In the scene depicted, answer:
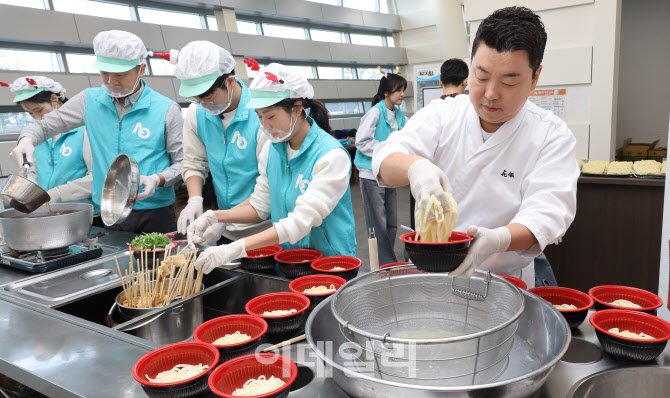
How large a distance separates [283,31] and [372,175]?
22.7ft

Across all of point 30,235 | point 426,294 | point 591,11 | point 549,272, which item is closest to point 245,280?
point 426,294

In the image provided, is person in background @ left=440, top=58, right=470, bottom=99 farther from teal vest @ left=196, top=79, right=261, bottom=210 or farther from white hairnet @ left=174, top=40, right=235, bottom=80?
white hairnet @ left=174, top=40, right=235, bottom=80

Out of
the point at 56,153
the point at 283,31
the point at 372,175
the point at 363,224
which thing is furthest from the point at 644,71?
the point at 56,153

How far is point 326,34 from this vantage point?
37.0 feet

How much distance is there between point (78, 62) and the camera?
690cm

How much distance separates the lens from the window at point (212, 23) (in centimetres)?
877

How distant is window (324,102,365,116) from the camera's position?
11.5 metres

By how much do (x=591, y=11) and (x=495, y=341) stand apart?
4.26 meters

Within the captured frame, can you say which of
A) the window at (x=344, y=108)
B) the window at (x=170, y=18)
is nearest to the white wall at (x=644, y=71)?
the window at (x=344, y=108)

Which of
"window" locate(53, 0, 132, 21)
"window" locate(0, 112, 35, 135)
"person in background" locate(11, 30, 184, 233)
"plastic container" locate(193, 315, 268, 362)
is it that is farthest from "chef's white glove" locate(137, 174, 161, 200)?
"window" locate(53, 0, 132, 21)

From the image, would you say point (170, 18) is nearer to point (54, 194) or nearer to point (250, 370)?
point (54, 194)

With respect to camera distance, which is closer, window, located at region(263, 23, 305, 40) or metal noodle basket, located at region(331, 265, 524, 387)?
metal noodle basket, located at region(331, 265, 524, 387)

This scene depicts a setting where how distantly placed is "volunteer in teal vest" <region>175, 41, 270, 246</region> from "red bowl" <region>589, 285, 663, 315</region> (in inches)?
62.2

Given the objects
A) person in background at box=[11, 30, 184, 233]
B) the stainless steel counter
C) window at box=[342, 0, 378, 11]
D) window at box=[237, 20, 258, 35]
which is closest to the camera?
the stainless steel counter
